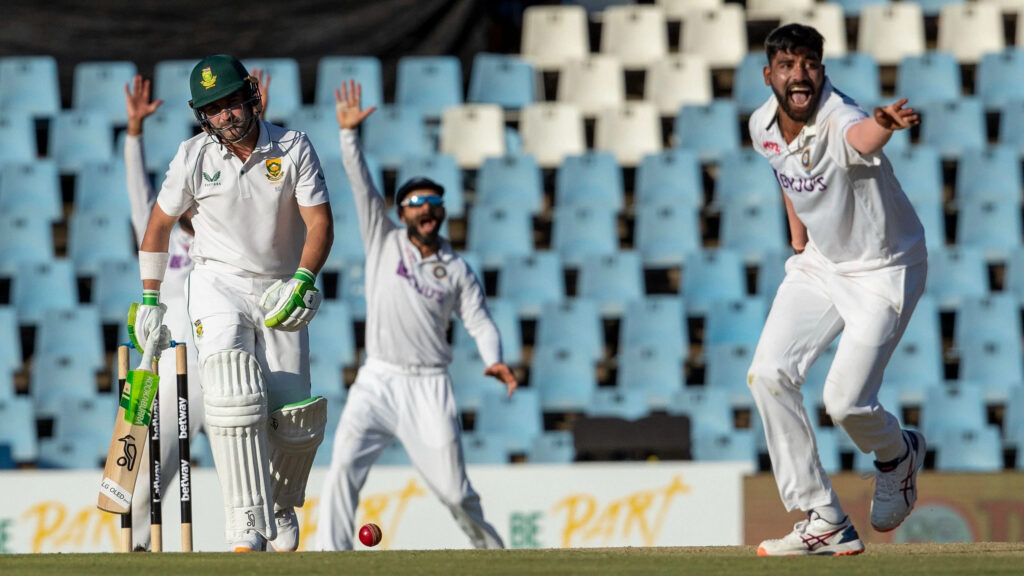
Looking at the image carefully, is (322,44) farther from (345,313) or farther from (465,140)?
(345,313)

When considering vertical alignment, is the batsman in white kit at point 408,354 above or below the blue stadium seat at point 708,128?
below

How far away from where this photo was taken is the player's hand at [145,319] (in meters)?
5.43

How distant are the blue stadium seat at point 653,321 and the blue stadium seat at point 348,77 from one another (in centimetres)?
319

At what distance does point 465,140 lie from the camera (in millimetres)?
12602

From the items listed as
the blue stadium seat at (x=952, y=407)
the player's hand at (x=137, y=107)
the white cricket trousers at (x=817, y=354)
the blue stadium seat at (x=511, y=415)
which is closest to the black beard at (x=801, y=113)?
the white cricket trousers at (x=817, y=354)

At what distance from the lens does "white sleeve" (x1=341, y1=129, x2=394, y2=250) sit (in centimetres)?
748

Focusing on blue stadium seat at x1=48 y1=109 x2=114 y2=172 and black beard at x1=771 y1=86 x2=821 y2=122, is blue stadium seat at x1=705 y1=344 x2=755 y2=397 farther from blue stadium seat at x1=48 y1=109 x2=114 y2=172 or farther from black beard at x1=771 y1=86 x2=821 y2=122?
black beard at x1=771 y1=86 x2=821 y2=122

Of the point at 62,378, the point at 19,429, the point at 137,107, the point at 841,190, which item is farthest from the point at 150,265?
the point at 62,378

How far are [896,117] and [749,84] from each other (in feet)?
28.1

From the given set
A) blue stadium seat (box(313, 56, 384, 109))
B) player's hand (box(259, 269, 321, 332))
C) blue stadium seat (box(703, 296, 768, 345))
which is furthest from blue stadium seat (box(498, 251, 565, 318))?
player's hand (box(259, 269, 321, 332))

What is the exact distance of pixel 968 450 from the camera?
9.98 meters

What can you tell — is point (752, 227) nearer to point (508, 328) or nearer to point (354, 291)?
point (508, 328)

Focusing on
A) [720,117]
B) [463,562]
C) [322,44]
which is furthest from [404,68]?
[463,562]

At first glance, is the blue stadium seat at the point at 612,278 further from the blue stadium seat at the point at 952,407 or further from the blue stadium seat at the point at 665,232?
the blue stadium seat at the point at 952,407
